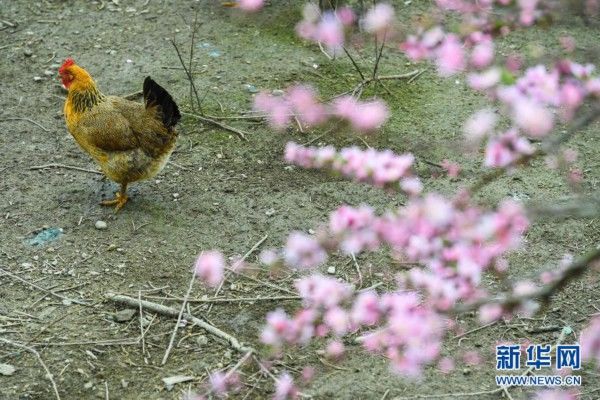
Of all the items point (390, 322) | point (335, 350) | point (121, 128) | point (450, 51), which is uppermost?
point (450, 51)

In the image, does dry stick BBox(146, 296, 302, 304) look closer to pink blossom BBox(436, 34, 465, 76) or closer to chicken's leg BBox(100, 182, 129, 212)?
chicken's leg BBox(100, 182, 129, 212)

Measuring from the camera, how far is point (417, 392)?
3531mm

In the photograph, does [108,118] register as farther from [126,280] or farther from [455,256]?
[455,256]

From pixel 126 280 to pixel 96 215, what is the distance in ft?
2.20

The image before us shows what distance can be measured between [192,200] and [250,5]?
2.62 m

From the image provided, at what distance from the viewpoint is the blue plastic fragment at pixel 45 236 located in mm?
4469

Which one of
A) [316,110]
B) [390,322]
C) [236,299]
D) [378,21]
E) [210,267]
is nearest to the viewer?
[390,322]

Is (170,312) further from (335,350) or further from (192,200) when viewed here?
(192,200)

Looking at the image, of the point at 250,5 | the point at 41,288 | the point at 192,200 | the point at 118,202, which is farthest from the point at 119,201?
the point at 250,5

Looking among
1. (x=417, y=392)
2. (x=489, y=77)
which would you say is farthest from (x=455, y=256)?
(x=417, y=392)

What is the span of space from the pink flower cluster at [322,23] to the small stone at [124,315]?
Answer: 296cm

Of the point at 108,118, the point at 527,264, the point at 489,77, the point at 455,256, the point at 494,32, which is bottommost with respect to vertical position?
the point at 527,264

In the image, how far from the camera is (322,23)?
250 inches

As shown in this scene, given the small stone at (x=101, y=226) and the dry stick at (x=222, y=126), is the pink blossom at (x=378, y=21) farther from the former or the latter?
the small stone at (x=101, y=226)
